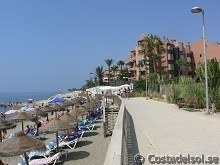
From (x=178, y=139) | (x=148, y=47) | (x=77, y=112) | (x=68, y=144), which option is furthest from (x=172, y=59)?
(x=178, y=139)

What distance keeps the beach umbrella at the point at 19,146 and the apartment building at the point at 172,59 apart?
66042 mm

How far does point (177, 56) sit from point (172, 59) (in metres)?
2.93

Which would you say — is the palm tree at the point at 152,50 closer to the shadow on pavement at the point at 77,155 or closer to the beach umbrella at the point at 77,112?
the beach umbrella at the point at 77,112

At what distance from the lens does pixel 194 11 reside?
72.4 feet

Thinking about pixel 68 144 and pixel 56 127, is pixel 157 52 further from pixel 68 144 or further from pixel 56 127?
pixel 56 127

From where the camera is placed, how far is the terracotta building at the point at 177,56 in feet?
273

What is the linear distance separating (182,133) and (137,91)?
162ft

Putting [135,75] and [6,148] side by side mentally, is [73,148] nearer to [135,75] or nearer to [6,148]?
[6,148]

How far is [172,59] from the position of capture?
8462 cm

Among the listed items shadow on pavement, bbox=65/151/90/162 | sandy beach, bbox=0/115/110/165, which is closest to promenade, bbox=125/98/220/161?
sandy beach, bbox=0/115/110/165

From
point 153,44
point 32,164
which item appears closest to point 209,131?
point 32,164

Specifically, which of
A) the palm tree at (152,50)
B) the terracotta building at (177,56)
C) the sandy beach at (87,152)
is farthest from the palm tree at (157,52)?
the sandy beach at (87,152)

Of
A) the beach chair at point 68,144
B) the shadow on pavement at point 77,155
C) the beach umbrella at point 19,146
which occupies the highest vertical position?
the beach umbrella at point 19,146

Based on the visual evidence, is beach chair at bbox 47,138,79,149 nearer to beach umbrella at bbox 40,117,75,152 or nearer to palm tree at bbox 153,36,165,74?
beach umbrella at bbox 40,117,75,152
